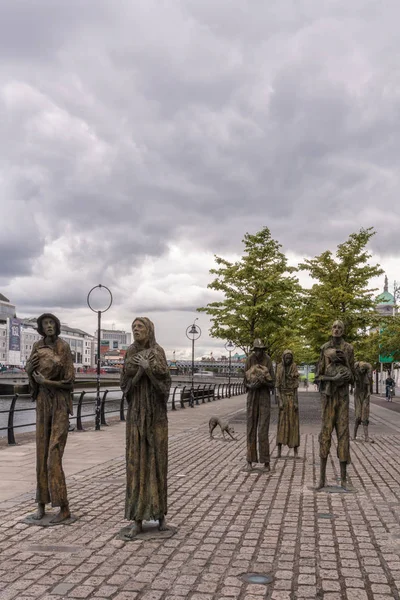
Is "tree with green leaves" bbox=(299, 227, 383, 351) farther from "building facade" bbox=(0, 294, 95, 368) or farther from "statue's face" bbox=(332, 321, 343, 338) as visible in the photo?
"building facade" bbox=(0, 294, 95, 368)

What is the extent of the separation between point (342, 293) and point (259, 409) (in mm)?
20481

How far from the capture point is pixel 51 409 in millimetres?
6602

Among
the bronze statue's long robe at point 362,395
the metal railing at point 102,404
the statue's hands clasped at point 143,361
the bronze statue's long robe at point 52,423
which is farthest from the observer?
the bronze statue's long robe at point 362,395

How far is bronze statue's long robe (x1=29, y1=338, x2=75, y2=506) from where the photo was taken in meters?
6.45

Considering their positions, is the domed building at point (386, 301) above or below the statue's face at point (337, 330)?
above

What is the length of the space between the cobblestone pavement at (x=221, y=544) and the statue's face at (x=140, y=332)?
186 cm

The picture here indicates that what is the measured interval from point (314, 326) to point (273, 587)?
26765mm

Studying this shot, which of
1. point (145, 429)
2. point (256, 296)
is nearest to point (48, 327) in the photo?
point (145, 429)

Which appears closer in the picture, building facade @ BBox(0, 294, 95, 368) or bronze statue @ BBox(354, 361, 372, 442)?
bronze statue @ BBox(354, 361, 372, 442)

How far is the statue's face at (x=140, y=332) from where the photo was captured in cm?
605

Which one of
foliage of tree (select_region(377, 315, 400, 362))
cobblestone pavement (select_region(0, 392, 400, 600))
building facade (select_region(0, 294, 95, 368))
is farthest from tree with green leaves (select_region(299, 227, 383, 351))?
building facade (select_region(0, 294, 95, 368))

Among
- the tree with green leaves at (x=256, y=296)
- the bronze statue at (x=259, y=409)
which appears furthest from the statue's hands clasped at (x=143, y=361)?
the tree with green leaves at (x=256, y=296)

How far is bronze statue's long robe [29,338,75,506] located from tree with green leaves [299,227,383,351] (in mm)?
23962

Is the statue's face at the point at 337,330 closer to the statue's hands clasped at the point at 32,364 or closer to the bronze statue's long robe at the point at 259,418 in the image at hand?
the bronze statue's long robe at the point at 259,418
